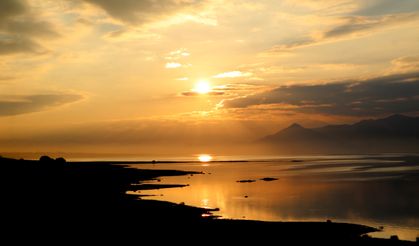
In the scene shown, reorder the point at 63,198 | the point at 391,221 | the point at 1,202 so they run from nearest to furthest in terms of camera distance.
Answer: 1. the point at 1,202
2. the point at 391,221
3. the point at 63,198

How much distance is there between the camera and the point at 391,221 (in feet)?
167

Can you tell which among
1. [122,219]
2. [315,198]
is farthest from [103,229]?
[315,198]

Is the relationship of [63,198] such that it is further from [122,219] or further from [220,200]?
[220,200]

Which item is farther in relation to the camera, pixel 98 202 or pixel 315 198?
pixel 315 198

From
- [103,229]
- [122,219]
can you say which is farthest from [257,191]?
[103,229]

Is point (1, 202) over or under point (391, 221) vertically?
over

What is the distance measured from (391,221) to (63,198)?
142 feet

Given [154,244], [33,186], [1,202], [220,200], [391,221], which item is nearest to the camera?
[154,244]

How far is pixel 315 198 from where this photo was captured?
73.9 metres

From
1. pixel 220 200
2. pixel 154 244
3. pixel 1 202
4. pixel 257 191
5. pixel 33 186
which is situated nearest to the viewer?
pixel 154 244

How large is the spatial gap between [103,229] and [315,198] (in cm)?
4875

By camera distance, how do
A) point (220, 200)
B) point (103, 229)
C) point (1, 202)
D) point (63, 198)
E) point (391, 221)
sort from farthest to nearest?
point (220, 200) → point (63, 198) → point (391, 221) → point (1, 202) → point (103, 229)

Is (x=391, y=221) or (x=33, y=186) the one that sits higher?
(x=33, y=186)

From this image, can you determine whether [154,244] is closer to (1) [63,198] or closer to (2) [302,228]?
(2) [302,228]
